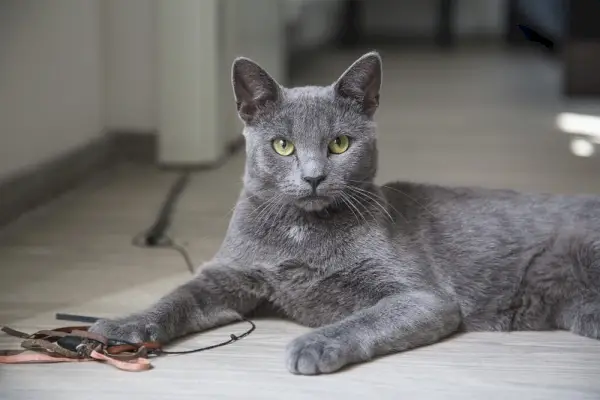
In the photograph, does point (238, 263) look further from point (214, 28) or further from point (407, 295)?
point (214, 28)

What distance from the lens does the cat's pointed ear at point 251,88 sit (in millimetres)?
1508

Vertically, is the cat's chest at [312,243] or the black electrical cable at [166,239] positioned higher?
the cat's chest at [312,243]

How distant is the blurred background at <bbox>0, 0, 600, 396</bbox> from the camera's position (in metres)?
2.00

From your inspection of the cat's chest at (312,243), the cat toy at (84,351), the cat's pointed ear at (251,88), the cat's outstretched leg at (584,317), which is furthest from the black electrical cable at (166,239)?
the cat's outstretched leg at (584,317)

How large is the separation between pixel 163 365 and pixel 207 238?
2.61ft

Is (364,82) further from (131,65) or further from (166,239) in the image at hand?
(131,65)

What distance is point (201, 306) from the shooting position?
5.05ft

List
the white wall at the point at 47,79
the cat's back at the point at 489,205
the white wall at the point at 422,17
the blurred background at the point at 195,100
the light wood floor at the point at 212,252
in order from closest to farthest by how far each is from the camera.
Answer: the light wood floor at the point at 212,252 → the cat's back at the point at 489,205 → the white wall at the point at 47,79 → the blurred background at the point at 195,100 → the white wall at the point at 422,17

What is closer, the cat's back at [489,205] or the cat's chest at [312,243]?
the cat's chest at [312,243]

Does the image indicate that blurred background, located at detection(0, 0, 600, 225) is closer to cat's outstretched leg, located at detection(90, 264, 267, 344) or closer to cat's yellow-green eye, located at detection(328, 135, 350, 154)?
cat's yellow-green eye, located at detection(328, 135, 350, 154)

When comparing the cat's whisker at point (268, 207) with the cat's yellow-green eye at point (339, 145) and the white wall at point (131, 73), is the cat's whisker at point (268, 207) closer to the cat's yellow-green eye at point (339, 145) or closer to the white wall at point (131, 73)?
the cat's yellow-green eye at point (339, 145)

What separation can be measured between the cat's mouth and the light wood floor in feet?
0.73

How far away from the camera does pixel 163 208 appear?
247 centimetres

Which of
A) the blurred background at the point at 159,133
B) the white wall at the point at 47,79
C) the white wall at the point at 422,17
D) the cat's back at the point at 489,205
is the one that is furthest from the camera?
the white wall at the point at 422,17
